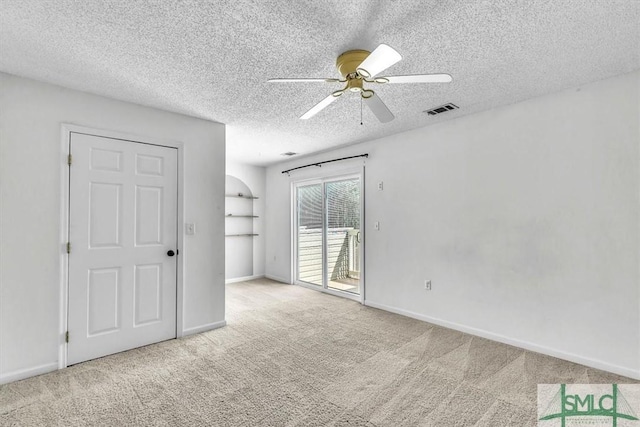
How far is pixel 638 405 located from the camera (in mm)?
2072

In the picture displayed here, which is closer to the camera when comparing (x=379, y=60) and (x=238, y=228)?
(x=379, y=60)

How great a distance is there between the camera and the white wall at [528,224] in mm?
2477

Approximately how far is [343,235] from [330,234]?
1.00 feet

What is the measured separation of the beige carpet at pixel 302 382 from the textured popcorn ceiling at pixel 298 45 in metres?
2.47

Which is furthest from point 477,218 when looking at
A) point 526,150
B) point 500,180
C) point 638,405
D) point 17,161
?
point 17,161

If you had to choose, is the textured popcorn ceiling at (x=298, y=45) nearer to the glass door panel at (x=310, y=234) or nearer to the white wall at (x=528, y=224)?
the white wall at (x=528, y=224)

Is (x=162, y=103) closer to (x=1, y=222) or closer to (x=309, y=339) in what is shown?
(x=1, y=222)

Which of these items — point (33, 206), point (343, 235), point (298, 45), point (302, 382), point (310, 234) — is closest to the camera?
point (298, 45)

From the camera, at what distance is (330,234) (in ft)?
17.5

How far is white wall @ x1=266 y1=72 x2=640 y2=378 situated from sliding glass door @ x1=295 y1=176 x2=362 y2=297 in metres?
0.69

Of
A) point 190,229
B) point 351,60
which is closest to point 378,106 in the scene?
point 351,60

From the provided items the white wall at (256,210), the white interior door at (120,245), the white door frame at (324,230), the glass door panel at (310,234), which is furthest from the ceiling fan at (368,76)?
the white wall at (256,210)

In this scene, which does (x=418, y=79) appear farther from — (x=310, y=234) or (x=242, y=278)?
(x=242, y=278)

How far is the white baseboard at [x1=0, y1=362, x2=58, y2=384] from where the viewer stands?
235 centimetres
